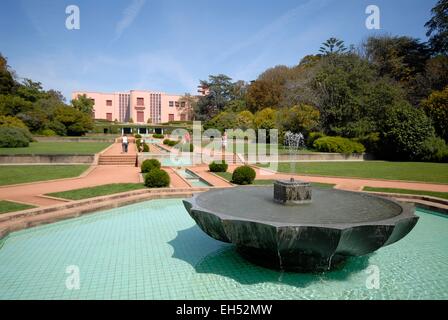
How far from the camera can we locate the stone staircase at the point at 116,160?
18.7m

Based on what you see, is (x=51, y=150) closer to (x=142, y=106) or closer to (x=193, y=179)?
(x=193, y=179)

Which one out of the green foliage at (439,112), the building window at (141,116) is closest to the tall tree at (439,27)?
the green foliage at (439,112)

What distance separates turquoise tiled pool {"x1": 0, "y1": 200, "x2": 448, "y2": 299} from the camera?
4.07 metres

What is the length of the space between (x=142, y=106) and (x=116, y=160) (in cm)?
7100

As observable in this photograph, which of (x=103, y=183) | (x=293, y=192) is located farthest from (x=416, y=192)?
(x=103, y=183)

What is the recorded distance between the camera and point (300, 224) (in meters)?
3.78

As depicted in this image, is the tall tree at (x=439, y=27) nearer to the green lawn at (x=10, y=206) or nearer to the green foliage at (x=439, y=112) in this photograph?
the green foliage at (x=439, y=112)

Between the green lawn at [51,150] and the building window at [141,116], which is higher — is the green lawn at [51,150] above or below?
below

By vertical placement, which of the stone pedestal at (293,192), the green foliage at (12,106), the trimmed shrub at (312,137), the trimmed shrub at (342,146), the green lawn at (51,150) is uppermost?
the green foliage at (12,106)

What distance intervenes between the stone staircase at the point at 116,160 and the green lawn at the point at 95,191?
8046 mm

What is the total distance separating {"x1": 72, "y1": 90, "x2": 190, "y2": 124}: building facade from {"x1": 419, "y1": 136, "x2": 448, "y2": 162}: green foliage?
68.0 metres

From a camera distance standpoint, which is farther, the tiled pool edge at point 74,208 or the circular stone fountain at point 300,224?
the tiled pool edge at point 74,208

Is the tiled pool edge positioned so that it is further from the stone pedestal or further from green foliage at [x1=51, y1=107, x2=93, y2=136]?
green foliage at [x1=51, y1=107, x2=93, y2=136]
